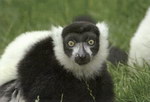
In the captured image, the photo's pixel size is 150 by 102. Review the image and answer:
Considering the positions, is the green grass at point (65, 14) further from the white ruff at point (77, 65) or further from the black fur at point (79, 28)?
the black fur at point (79, 28)

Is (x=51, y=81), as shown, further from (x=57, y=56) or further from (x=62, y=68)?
(x=57, y=56)

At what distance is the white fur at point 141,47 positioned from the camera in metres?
10.3

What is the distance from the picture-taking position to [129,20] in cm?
1332

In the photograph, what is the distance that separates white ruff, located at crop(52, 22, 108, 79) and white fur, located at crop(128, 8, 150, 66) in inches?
52.8

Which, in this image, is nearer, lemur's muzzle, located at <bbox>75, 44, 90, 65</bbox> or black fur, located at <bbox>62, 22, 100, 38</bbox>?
lemur's muzzle, located at <bbox>75, 44, 90, 65</bbox>

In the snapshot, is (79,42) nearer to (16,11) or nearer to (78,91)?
(78,91)

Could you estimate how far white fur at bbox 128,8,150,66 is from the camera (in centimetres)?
1030

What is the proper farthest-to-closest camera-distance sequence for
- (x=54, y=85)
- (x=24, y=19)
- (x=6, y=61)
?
(x=24, y=19) → (x=6, y=61) → (x=54, y=85)

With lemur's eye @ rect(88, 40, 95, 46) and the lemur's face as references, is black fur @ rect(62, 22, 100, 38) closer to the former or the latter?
the lemur's face

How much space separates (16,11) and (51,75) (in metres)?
5.38

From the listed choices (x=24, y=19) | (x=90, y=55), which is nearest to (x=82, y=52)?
(x=90, y=55)

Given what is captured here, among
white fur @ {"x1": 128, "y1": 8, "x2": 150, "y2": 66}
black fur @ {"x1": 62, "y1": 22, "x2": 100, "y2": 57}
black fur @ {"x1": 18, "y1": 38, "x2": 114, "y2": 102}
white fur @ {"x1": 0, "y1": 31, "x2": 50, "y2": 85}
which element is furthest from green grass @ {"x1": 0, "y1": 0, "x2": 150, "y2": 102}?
black fur @ {"x1": 18, "y1": 38, "x2": 114, "y2": 102}

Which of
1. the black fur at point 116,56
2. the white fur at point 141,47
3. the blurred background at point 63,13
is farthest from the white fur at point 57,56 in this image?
the blurred background at point 63,13

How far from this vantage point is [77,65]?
8.69m
